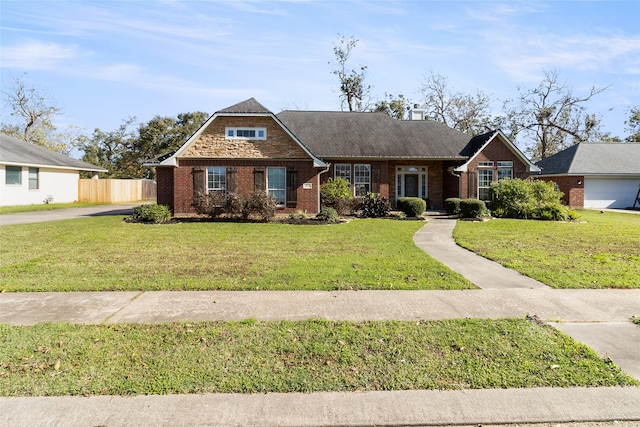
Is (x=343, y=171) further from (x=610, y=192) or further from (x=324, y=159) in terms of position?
(x=610, y=192)

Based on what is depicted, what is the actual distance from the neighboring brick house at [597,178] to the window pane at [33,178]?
121 ft

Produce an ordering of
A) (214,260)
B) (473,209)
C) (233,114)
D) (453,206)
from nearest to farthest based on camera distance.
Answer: (214,260) → (233,114) → (473,209) → (453,206)

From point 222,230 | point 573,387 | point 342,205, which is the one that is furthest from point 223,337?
point 342,205

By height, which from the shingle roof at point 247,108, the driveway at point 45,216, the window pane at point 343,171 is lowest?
the driveway at point 45,216

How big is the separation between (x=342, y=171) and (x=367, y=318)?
702 inches

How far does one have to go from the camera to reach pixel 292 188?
1945 cm

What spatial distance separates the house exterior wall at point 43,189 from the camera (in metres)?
25.9

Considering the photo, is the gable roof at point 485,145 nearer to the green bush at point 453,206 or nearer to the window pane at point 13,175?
the green bush at point 453,206

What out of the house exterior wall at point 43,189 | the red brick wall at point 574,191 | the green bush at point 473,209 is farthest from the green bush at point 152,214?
the red brick wall at point 574,191

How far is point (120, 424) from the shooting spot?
3.07 metres

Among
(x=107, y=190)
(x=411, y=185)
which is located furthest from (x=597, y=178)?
(x=107, y=190)

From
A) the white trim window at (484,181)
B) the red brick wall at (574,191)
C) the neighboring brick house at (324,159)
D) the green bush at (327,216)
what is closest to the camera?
the green bush at (327,216)

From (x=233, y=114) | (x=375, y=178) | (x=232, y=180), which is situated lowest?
(x=232, y=180)

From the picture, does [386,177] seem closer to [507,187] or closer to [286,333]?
[507,187]
